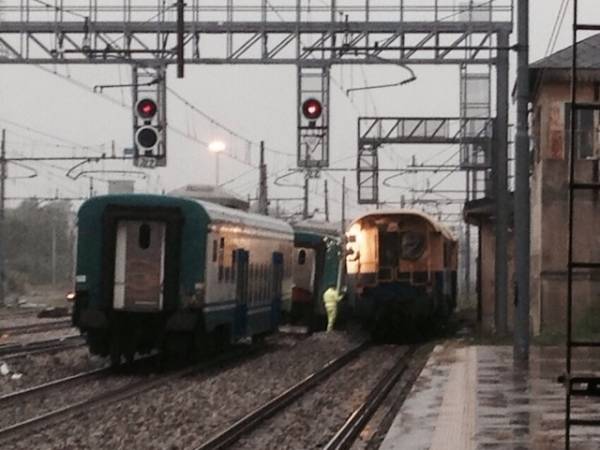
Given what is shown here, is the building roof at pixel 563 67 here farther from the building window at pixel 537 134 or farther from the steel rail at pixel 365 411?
the steel rail at pixel 365 411

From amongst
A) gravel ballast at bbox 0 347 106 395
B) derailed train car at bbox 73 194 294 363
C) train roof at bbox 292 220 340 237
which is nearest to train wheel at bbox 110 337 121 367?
derailed train car at bbox 73 194 294 363

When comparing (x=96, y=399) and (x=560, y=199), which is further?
(x=560, y=199)

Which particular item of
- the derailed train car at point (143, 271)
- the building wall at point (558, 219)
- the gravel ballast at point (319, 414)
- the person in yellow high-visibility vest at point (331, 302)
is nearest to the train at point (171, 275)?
the derailed train car at point (143, 271)

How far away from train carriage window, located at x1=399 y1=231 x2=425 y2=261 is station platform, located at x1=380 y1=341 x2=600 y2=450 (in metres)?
9.88

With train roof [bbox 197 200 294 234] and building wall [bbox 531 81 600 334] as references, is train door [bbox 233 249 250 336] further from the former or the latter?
building wall [bbox 531 81 600 334]

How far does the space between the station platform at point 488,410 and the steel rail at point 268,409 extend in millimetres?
1653

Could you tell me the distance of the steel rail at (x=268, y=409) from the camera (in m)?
14.3

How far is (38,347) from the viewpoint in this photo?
29.9 meters

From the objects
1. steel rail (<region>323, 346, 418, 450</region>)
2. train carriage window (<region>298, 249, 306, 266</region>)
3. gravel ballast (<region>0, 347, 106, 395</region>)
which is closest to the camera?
steel rail (<region>323, 346, 418, 450</region>)

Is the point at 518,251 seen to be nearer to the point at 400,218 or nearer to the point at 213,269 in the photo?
the point at 213,269

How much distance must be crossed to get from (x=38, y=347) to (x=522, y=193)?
12.4 meters

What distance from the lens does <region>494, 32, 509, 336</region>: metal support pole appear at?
3000 cm

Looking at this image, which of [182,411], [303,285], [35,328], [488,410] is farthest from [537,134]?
[488,410]

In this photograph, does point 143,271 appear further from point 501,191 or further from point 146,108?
point 501,191
